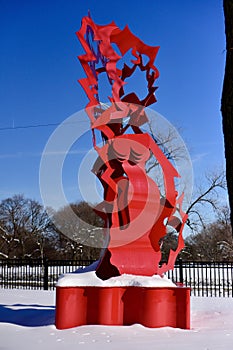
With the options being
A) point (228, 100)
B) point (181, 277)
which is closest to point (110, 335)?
point (228, 100)

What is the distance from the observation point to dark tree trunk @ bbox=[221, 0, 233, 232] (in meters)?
3.07

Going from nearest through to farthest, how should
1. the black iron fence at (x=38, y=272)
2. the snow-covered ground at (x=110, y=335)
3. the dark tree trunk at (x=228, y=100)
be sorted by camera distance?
the dark tree trunk at (x=228, y=100), the snow-covered ground at (x=110, y=335), the black iron fence at (x=38, y=272)

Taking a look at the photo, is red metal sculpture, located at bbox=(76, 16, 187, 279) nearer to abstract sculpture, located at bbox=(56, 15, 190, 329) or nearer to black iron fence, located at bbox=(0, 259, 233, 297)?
abstract sculpture, located at bbox=(56, 15, 190, 329)

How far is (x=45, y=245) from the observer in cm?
5038

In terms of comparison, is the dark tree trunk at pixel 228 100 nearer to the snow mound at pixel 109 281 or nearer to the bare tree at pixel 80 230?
the snow mound at pixel 109 281

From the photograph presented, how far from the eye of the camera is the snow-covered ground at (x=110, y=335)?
657 centimetres

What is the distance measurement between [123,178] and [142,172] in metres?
0.41

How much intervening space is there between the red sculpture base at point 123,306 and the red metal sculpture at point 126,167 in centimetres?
57

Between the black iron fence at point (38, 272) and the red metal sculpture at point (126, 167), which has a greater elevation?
the red metal sculpture at point (126, 167)

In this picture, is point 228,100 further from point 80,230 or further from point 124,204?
point 80,230

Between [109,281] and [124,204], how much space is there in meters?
1.47

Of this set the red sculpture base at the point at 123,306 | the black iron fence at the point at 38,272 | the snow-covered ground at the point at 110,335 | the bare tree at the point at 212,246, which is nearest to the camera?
the snow-covered ground at the point at 110,335

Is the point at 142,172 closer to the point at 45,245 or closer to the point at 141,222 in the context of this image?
the point at 141,222

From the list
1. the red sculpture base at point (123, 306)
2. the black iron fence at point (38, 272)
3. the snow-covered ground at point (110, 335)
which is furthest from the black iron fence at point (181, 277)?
the red sculpture base at point (123, 306)
